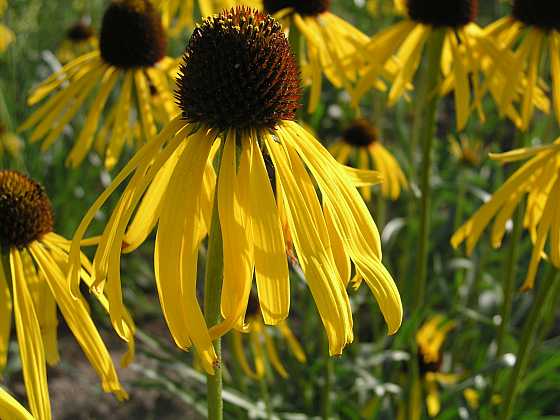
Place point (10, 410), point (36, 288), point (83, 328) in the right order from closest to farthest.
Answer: point (10, 410) → point (83, 328) → point (36, 288)

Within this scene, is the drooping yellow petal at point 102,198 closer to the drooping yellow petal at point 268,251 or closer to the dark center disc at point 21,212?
the drooping yellow petal at point 268,251

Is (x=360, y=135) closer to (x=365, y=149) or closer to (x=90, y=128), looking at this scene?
(x=365, y=149)

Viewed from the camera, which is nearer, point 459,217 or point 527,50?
point 527,50

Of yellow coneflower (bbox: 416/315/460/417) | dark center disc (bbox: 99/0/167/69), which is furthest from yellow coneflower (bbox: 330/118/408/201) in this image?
dark center disc (bbox: 99/0/167/69)

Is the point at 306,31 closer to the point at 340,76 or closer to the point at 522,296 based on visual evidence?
the point at 340,76

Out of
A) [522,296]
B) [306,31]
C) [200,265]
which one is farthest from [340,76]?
[200,265]

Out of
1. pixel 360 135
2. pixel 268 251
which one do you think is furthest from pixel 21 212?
pixel 360 135

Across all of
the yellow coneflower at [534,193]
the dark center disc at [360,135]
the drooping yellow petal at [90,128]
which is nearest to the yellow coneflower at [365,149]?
the dark center disc at [360,135]
